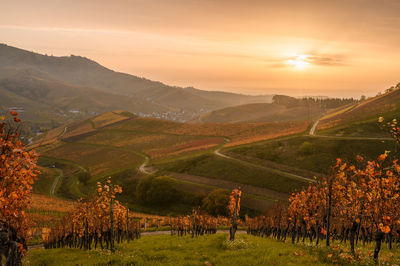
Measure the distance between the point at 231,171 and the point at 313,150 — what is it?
112 ft

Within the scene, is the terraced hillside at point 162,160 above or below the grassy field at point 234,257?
below

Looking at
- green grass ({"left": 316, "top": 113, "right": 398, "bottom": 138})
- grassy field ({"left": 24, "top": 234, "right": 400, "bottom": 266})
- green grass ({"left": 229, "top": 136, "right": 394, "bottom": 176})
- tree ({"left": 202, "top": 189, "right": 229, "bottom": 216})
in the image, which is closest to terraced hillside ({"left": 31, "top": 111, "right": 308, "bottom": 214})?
tree ({"left": 202, "top": 189, "right": 229, "bottom": 216})

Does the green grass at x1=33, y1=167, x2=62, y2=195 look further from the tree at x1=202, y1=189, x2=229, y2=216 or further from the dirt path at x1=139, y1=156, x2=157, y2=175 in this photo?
the tree at x1=202, y1=189, x2=229, y2=216

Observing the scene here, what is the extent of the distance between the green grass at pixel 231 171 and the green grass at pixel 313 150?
10.7 metres

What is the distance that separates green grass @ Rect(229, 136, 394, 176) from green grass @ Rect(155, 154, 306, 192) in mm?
10655

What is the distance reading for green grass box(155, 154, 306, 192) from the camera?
3519 inches

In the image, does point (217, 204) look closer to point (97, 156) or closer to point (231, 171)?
point (231, 171)

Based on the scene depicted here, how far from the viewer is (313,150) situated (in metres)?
106

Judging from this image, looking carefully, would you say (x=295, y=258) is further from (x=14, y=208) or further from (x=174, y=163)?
(x=174, y=163)

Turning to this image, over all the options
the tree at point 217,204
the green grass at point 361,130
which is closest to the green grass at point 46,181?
the tree at point 217,204

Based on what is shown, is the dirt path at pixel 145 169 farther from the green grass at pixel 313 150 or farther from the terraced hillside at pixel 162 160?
the green grass at pixel 313 150

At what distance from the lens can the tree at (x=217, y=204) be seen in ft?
261

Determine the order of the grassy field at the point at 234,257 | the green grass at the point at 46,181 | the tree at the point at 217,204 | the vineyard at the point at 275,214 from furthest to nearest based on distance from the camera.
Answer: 1. the green grass at the point at 46,181
2. the tree at the point at 217,204
3. the grassy field at the point at 234,257
4. the vineyard at the point at 275,214

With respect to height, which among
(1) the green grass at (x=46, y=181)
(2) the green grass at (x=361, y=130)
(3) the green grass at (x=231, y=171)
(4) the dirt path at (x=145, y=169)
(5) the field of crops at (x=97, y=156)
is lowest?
(1) the green grass at (x=46, y=181)
